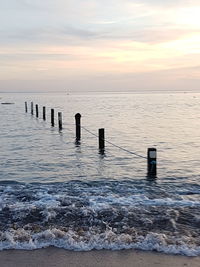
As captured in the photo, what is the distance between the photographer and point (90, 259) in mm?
5719

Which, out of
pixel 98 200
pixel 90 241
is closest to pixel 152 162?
pixel 98 200

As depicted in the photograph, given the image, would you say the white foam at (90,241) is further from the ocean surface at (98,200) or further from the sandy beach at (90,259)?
the sandy beach at (90,259)

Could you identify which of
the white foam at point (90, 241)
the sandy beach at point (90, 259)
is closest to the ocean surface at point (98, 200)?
the white foam at point (90, 241)

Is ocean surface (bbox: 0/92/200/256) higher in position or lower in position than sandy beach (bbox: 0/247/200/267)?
lower

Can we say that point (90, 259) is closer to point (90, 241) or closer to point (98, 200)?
point (90, 241)

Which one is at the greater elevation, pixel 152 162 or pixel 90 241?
pixel 152 162

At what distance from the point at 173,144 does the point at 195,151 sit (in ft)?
8.86

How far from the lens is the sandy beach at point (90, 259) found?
18.2 ft

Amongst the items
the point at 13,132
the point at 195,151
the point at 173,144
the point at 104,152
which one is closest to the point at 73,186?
the point at 104,152

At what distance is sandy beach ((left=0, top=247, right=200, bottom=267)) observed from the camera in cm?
554

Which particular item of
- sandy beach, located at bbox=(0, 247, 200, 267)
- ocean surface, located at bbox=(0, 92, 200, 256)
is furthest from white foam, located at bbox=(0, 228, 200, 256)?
sandy beach, located at bbox=(0, 247, 200, 267)

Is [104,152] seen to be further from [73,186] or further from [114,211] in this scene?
[114,211]

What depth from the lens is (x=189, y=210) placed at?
852 cm

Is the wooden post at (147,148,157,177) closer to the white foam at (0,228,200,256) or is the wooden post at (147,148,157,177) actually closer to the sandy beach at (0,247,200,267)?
the white foam at (0,228,200,256)
